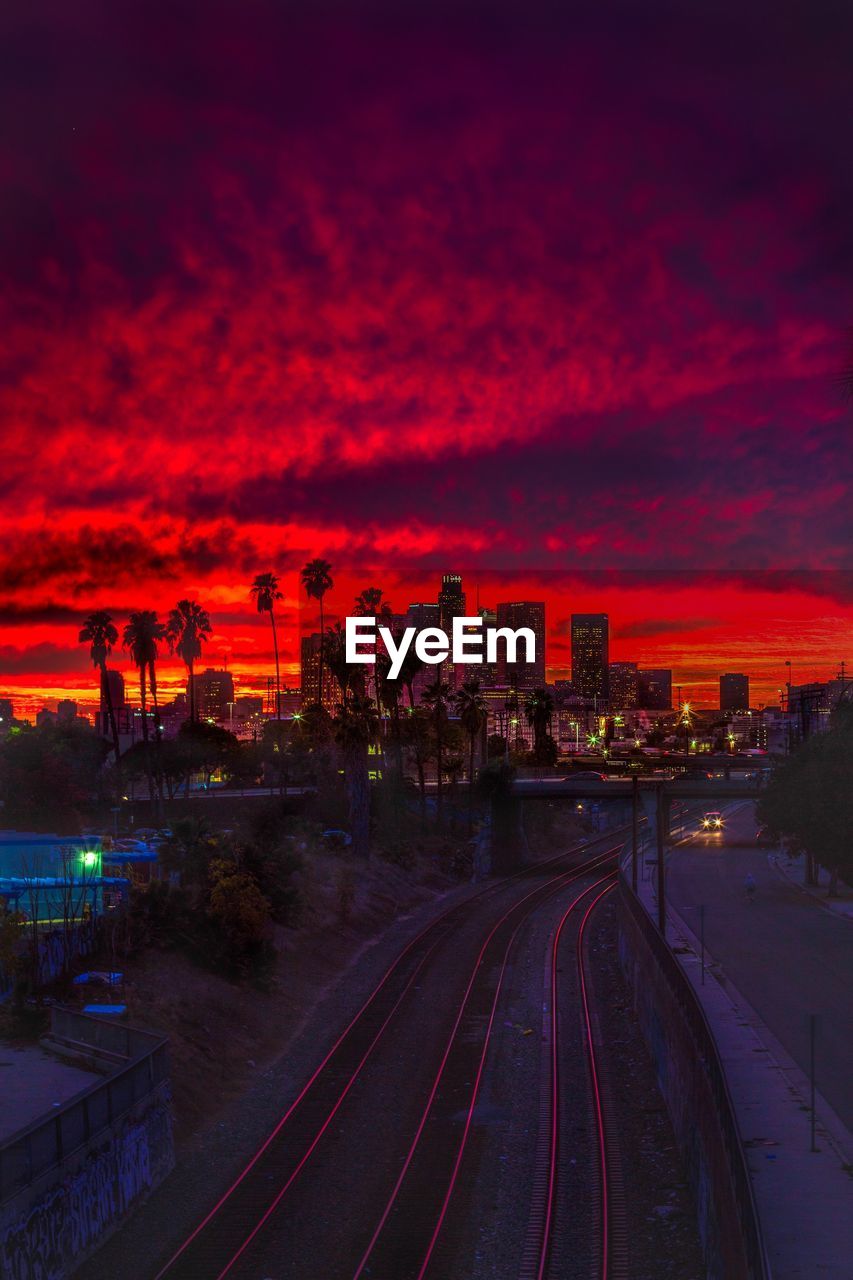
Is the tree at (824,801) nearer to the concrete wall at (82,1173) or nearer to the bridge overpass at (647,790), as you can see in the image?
the bridge overpass at (647,790)

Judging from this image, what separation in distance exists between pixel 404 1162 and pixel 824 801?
122 ft

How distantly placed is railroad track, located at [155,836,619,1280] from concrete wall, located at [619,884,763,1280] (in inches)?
205

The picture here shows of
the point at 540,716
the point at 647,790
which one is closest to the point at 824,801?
the point at 647,790

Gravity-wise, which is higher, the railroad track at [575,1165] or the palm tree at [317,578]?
the palm tree at [317,578]

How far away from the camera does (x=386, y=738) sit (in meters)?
101

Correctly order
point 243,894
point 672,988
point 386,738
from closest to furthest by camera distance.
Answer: point 672,988 → point 243,894 → point 386,738

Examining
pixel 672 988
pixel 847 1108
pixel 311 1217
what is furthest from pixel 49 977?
pixel 847 1108

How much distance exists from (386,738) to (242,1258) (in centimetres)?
7966

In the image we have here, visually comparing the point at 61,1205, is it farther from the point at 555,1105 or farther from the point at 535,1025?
the point at 535,1025

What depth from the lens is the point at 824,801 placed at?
186 ft

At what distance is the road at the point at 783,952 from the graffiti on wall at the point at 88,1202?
15250mm

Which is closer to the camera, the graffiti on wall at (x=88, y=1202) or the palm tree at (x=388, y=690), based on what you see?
the graffiti on wall at (x=88, y=1202)

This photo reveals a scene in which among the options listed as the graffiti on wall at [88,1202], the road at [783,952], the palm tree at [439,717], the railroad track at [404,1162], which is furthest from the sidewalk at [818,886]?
the graffiti on wall at [88,1202]

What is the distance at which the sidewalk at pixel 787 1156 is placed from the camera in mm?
17406
